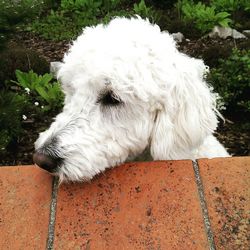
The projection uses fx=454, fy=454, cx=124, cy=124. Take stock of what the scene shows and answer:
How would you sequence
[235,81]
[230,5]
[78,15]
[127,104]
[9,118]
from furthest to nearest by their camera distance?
[78,15] → [230,5] → [235,81] → [9,118] → [127,104]

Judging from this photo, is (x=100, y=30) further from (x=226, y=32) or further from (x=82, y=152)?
(x=226, y=32)

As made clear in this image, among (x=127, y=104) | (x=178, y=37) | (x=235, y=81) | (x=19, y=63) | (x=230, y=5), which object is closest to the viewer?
(x=127, y=104)

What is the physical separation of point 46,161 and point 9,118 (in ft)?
4.65

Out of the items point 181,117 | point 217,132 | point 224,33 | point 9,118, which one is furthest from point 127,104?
point 224,33

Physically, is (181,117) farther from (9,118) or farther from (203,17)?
(203,17)

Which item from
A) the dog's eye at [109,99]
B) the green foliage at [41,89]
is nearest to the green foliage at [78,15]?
the green foliage at [41,89]

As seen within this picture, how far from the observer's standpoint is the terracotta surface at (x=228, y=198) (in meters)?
1.81

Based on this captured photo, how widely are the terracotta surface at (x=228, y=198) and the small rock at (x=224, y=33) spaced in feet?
11.7

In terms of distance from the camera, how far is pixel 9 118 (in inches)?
130

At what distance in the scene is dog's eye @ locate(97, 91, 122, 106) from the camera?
220cm

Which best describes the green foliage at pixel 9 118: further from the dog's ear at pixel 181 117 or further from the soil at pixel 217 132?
the dog's ear at pixel 181 117

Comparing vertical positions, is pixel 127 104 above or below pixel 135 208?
above

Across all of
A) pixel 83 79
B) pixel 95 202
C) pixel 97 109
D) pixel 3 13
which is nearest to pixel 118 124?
pixel 97 109

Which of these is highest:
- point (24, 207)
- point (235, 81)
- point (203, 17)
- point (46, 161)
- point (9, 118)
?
point (46, 161)
